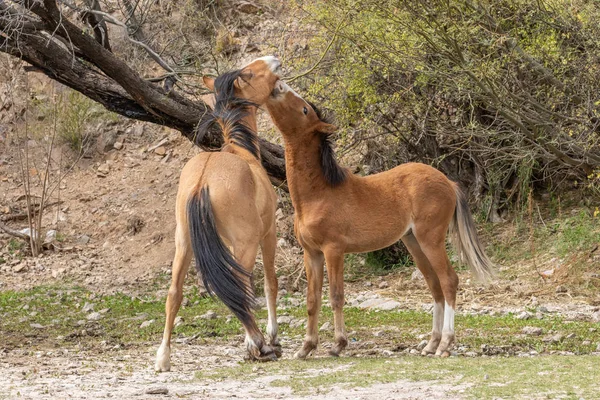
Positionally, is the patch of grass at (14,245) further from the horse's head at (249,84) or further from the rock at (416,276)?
the horse's head at (249,84)

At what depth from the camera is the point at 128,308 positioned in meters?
10.7

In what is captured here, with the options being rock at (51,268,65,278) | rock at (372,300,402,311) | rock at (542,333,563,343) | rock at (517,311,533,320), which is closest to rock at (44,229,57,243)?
rock at (51,268,65,278)

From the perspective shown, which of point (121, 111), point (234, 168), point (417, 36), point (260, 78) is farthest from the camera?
point (121, 111)

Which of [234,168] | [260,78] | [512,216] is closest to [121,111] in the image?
[260,78]

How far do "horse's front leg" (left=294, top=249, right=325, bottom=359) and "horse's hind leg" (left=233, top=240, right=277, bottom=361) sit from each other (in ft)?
1.11

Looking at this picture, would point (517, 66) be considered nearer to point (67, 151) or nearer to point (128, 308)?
point (128, 308)

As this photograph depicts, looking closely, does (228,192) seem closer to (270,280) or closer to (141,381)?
(270,280)

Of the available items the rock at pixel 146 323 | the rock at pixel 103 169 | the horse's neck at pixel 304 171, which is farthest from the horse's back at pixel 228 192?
the rock at pixel 103 169

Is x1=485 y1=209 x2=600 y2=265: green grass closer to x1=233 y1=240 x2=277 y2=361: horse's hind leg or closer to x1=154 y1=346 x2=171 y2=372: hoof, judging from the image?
x1=233 y1=240 x2=277 y2=361: horse's hind leg

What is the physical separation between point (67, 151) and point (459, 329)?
11.3 m

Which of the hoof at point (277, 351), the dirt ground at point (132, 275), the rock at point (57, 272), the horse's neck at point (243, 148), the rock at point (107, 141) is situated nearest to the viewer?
the dirt ground at point (132, 275)

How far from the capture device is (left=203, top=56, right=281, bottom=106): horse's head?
766cm

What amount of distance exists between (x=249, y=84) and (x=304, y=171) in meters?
0.92

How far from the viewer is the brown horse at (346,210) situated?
7211 millimetres
